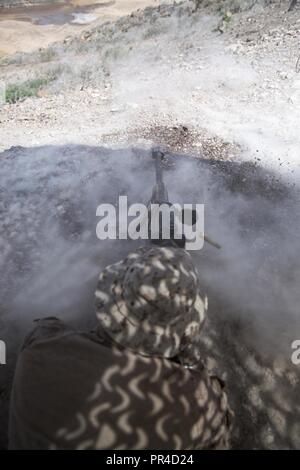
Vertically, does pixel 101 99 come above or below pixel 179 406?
above

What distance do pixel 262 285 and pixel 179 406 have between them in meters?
1.54

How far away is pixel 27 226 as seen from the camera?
3357mm

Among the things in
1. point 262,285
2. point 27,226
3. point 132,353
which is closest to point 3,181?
point 27,226

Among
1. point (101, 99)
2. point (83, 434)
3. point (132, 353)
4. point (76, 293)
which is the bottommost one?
point (76, 293)

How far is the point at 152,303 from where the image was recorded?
1.45 meters

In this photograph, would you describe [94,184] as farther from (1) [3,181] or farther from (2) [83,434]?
(2) [83,434]

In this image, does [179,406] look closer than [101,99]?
Yes

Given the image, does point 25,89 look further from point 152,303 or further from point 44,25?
point 44,25

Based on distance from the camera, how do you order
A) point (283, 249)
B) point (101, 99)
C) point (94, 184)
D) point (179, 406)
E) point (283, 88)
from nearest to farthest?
point (179, 406) < point (283, 249) < point (94, 184) < point (283, 88) < point (101, 99)
